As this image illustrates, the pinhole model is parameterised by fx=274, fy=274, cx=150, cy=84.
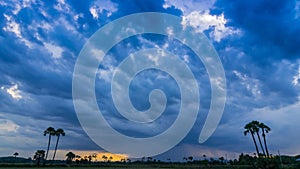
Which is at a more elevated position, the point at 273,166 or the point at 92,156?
the point at 92,156

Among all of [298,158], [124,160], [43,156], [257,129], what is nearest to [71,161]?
[43,156]

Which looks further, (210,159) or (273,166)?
(210,159)

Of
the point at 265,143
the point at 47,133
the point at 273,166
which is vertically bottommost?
the point at 273,166

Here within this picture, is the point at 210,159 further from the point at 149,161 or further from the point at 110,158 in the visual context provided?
the point at 110,158

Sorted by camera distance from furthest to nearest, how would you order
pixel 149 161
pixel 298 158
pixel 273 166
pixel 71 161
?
pixel 149 161
pixel 71 161
pixel 298 158
pixel 273 166

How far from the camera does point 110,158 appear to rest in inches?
7200

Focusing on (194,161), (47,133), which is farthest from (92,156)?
(47,133)

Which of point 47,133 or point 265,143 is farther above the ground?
point 47,133

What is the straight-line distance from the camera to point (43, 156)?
313 ft

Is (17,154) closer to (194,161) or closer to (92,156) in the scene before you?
(92,156)

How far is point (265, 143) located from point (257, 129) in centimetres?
371

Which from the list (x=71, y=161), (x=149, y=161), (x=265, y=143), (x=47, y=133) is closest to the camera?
(x=265, y=143)

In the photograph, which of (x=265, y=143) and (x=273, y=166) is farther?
(x=265, y=143)

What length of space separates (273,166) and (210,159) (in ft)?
395
